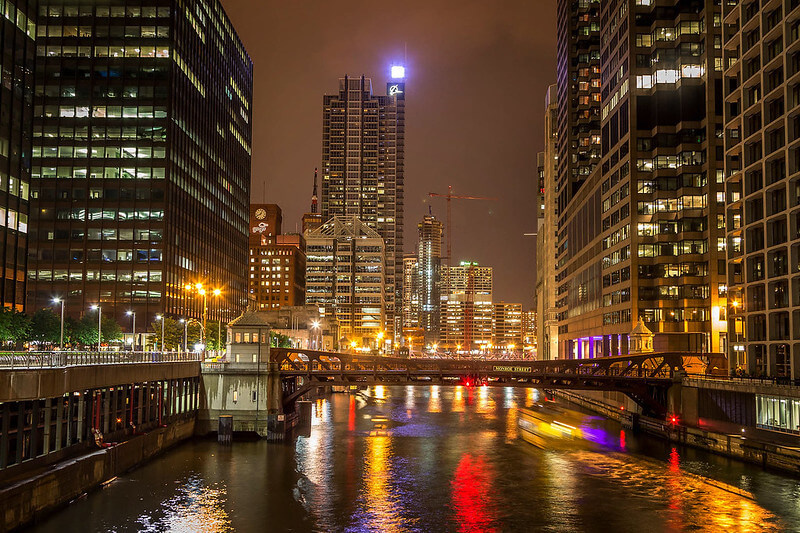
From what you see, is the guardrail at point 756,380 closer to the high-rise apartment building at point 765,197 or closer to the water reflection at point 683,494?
the high-rise apartment building at point 765,197

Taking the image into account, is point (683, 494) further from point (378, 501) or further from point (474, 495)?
point (378, 501)

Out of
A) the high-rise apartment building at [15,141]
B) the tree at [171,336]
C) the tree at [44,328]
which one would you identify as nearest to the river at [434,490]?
the tree at [44,328]

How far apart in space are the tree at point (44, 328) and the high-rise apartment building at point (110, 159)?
4332 centimetres

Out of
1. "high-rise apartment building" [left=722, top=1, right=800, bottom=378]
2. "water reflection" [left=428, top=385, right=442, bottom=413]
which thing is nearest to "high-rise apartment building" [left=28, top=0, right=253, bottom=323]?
"water reflection" [left=428, top=385, right=442, bottom=413]

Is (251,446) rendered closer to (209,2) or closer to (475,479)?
(475,479)

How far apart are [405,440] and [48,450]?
4245 centimetres

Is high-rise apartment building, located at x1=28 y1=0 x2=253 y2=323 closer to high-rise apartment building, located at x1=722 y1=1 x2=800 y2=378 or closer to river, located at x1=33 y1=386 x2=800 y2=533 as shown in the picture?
river, located at x1=33 y1=386 x2=800 y2=533

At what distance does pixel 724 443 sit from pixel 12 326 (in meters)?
71.6

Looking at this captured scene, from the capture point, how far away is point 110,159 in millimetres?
140500

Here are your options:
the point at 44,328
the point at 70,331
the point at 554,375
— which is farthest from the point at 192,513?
the point at 70,331

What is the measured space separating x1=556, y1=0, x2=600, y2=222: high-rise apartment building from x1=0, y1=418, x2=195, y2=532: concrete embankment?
128 meters

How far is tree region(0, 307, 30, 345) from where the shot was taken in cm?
7481

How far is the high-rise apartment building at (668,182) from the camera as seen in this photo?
110688 mm

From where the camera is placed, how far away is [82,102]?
141125 mm
